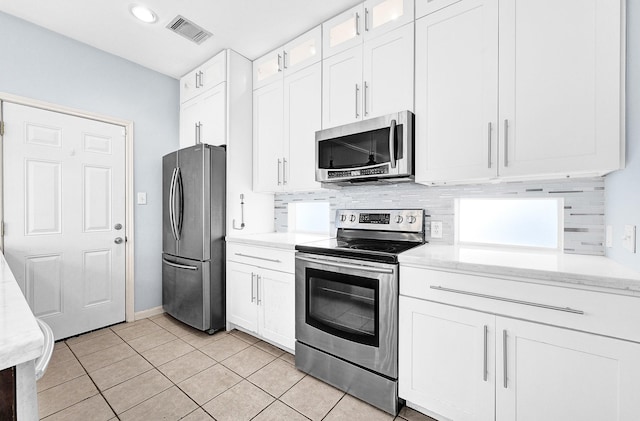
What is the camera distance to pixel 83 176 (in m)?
2.63

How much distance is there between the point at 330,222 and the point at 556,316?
1.77 meters

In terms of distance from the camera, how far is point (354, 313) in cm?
178

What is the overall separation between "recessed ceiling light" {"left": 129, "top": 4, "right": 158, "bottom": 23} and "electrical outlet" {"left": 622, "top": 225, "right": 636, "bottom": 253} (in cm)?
325

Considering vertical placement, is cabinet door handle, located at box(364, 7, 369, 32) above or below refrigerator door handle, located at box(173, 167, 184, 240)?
above

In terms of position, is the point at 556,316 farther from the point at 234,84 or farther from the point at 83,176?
the point at 83,176

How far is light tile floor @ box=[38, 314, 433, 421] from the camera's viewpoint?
164 cm

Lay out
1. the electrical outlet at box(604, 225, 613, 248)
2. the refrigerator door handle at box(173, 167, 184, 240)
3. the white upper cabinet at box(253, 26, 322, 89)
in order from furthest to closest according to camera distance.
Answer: the refrigerator door handle at box(173, 167, 184, 240) → the white upper cabinet at box(253, 26, 322, 89) → the electrical outlet at box(604, 225, 613, 248)

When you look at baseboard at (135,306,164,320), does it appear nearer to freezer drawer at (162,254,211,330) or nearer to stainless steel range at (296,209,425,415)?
freezer drawer at (162,254,211,330)

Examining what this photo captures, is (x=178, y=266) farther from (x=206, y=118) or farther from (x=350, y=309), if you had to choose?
(x=350, y=309)

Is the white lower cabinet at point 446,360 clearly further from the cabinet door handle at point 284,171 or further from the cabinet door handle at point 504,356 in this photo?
the cabinet door handle at point 284,171

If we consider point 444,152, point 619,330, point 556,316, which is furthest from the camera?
point 444,152

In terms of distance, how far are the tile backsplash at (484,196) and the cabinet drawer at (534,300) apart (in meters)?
0.64

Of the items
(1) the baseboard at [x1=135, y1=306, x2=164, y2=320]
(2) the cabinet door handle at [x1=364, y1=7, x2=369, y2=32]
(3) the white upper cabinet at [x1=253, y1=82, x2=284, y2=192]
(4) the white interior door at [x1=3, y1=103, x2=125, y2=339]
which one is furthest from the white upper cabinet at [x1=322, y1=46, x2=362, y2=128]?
(1) the baseboard at [x1=135, y1=306, x2=164, y2=320]

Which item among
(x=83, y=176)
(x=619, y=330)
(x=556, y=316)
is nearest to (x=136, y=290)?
(x=83, y=176)
